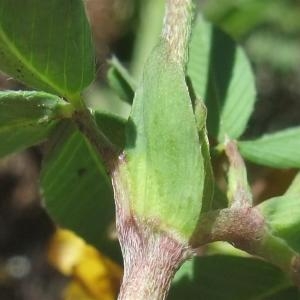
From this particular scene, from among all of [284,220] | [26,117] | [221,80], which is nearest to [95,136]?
[26,117]

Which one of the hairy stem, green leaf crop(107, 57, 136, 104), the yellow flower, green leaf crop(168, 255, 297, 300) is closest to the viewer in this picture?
the hairy stem

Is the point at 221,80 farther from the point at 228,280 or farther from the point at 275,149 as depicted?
the point at 228,280

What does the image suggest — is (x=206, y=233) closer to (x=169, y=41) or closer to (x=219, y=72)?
(x=169, y=41)

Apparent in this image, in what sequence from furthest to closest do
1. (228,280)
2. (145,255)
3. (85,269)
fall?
(85,269)
(228,280)
(145,255)

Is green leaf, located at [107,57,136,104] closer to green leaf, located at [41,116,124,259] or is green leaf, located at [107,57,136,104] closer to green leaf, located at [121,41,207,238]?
green leaf, located at [41,116,124,259]

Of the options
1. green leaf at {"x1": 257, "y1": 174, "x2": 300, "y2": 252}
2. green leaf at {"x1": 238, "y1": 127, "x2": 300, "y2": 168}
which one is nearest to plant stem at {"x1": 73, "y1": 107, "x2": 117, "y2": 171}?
green leaf at {"x1": 257, "y1": 174, "x2": 300, "y2": 252}
